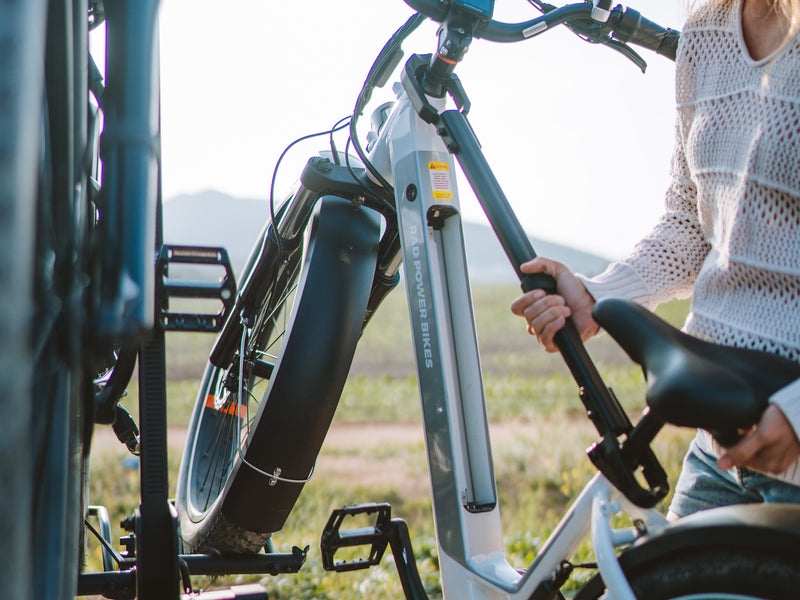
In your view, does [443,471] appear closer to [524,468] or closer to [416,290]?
[416,290]

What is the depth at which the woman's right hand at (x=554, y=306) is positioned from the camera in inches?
51.6

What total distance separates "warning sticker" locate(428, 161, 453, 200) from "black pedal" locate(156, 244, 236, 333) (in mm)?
455

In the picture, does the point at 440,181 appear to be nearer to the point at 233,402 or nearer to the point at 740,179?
the point at 740,179

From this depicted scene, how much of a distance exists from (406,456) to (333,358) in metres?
4.76

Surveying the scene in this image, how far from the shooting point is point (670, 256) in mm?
1434

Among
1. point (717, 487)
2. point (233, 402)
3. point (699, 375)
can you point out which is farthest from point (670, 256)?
point (233, 402)

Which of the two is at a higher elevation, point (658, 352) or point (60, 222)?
point (60, 222)

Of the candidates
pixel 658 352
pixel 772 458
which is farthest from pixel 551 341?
pixel 772 458

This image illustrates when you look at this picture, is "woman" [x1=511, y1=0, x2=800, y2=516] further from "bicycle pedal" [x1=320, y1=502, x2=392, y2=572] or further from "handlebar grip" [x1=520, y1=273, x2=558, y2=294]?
"bicycle pedal" [x1=320, y1=502, x2=392, y2=572]

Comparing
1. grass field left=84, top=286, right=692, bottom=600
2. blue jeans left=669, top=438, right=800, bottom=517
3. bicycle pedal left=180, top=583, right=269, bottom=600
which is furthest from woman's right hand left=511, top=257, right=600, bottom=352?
grass field left=84, top=286, right=692, bottom=600

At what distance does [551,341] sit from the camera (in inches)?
52.1

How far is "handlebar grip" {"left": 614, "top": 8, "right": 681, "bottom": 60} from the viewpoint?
175cm

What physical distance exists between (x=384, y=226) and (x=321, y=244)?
0.23 m

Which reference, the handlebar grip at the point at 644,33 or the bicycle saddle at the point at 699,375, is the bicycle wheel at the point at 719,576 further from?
the handlebar grip at the point at 644,33
